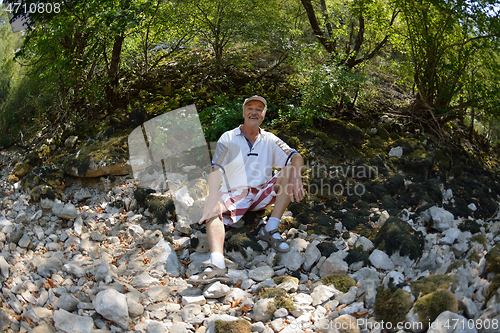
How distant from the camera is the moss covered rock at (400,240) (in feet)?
8.43

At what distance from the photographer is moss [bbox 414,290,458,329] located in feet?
5.94

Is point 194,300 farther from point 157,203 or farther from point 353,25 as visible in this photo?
point 353,25

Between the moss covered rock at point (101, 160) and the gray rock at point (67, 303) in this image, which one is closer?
the gray rock at point (67, 303)

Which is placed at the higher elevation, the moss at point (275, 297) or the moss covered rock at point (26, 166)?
the moss covered rock at point (26, 166)

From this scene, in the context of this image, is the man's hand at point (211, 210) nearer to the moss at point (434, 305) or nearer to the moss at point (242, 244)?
the moss at point (242, 244)

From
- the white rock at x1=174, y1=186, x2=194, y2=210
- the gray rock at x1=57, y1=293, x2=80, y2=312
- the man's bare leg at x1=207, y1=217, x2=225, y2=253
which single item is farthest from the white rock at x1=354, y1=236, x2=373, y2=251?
the gray rock at x1=57, y1=293, x2=80, y2=312

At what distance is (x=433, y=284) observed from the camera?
2002 mm

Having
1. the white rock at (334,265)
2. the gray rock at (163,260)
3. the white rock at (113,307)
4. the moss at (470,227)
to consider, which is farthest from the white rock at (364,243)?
the white rock at (113,307)

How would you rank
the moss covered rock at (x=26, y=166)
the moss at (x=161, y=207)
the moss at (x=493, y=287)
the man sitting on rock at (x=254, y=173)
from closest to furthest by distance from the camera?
1. the moss at (x=493, y=287)
2. the man sitting on rock at (x=254, y=173)
3. the moss at (x=161, y=207)
4. the moss covered rock at (x=26, y=166)

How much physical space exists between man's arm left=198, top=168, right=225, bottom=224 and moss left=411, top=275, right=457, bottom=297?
1496mm

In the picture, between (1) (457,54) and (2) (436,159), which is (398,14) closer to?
(1) (457,54)

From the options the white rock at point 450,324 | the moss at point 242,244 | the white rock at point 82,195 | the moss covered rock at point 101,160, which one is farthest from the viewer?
the moss covered rock at point 101,160

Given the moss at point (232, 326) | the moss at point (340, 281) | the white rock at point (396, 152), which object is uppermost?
the white rock at point (396, 152)

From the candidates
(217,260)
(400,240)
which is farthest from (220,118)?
(400,240)
